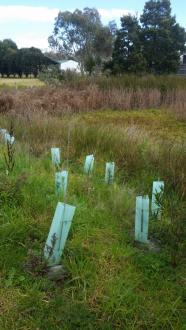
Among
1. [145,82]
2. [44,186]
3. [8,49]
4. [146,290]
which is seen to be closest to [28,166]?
[44,186]

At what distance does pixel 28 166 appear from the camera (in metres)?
4.43

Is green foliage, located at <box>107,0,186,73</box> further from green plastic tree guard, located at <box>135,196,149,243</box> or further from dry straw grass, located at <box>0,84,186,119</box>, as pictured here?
green plastic tree guard, located at <box>135,196,149,243</box>

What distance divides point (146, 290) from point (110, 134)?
348cm

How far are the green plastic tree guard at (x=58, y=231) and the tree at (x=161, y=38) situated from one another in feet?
87.7

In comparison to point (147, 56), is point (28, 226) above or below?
→ below

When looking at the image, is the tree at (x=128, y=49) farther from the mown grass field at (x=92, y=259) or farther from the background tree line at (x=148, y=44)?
the mown grass field at (x=92, y=259)

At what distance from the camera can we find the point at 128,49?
27.3m

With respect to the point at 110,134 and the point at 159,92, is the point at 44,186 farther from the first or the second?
the point at 159,92

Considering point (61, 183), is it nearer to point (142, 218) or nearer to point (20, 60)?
point (142, 218)

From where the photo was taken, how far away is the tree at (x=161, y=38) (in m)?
29.2

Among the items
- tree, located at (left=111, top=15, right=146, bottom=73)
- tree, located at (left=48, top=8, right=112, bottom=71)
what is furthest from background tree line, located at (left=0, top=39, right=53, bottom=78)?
tree, located at (left=111, top=15, right=146, bottom=73)

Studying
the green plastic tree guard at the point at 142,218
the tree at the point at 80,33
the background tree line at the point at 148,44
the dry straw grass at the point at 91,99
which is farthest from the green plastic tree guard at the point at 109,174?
the tree at the point at 80,33

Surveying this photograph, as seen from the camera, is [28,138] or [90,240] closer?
[90,240]

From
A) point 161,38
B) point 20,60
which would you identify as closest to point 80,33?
point 20,60
